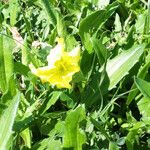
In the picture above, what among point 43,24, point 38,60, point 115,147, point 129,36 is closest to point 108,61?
point 129,36

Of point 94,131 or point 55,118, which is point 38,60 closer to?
point 55,118

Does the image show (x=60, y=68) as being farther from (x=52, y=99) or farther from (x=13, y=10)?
(x=13, y=10)

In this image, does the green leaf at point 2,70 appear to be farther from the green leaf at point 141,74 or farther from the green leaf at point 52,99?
the green leaf at point 141,74

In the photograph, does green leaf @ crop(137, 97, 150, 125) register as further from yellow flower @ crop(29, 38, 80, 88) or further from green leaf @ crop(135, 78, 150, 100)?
yellow flower @ crop(29, 38, 80, 88)

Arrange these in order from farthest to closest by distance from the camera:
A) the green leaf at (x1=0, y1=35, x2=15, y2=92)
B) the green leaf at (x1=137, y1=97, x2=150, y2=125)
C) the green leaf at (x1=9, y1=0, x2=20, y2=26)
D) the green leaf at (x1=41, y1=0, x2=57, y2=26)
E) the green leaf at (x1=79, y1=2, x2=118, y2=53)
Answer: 1. the green leaf at (x1=9, y1=0, x2=20, y2=26)
2. the green leaf at (x1=41, y1=0, x2=57, y2=26)
3. the green leaf at (x1=79, y1=2, x2=118, y2=53)
4. the green leaf at (x1=0, y1=35, x2=15, y2=92)
5. the green leaf at (x1=137, y1=97, x2=150, y2=125)

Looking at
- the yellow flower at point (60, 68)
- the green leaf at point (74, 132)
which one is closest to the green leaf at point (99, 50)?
the yellow flower at point (60, 68)

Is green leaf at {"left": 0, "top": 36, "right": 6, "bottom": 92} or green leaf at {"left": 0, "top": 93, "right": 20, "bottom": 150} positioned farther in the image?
green leaf at {"left": 0, "top": 36, "right": 6, "bottom": 92}

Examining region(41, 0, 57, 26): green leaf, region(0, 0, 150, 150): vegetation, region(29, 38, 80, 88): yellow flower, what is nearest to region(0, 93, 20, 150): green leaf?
region(0, 0, 150, 150): vegetation
